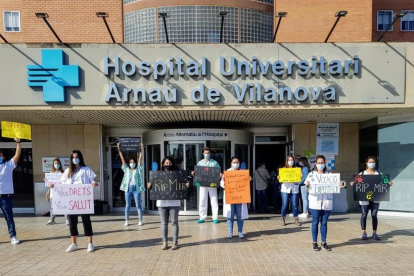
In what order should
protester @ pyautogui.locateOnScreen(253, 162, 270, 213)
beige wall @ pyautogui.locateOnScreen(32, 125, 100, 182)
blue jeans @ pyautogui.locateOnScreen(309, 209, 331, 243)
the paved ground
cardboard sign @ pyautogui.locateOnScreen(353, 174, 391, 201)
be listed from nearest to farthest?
the paved ground, blue jeans @ pyautogui.locateOnScreen(309, 209, 331, 243), cardboard sign @ pyautogui.locateOnScreen(353, 174, 391, 201), protester @ pyautogui.locateOnScreen(253, 162, 270, 213), beige wall @ pyautogui.locateOnScreen(32, 125, 100, 182)

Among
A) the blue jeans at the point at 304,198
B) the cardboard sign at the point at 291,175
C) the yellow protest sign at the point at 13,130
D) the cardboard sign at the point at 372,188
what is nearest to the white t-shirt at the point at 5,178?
the yellow protest sign at the point at 13,130

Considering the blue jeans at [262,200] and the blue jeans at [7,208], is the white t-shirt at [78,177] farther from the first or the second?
the blue jeans at [262,200]

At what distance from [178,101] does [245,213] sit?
326 cm

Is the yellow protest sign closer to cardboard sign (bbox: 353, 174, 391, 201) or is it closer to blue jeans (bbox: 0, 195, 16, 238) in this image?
blue jeans (bbox: 0, 195, 16, 238)

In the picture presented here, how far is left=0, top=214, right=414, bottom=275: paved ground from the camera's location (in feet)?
15.6

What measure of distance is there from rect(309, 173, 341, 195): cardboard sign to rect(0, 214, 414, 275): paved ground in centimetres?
113

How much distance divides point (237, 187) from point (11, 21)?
37.6ft

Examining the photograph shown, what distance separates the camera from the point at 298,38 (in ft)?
35.3

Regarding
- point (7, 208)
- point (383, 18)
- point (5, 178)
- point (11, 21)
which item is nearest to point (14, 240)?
point (7, 208)

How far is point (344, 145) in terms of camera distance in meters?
9.86

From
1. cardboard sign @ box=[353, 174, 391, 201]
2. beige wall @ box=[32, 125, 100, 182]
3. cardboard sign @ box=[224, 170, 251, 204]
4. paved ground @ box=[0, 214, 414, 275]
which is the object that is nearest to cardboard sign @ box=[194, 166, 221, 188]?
cardboard sign @ box=[224, 170, 251, 204]

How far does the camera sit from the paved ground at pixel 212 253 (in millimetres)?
4766

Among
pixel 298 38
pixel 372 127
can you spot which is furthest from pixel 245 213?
pixel 298 38

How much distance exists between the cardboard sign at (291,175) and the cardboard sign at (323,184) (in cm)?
162
